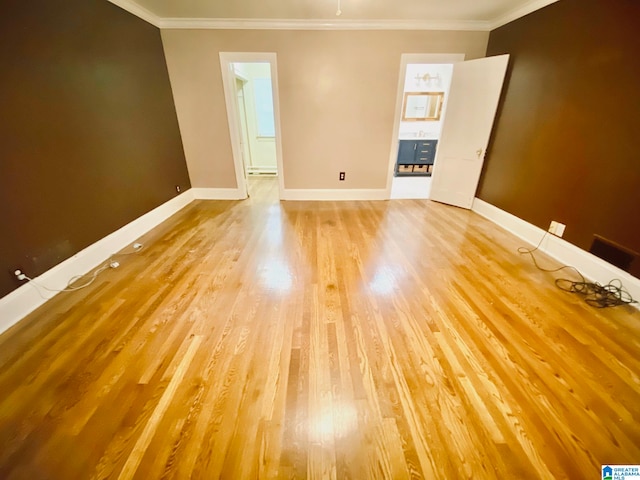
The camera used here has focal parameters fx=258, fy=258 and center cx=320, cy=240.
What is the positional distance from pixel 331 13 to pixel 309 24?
1.35 ft

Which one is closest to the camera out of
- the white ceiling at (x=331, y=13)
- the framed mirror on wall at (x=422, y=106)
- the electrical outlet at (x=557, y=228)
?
the electrical outlet at (x=557, y=228)

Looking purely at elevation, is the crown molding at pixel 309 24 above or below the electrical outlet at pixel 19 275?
above

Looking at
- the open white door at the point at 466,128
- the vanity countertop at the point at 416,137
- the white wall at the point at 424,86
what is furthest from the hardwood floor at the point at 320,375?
the white wall at the point at 424,86

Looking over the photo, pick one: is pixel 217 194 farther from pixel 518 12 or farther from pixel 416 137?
pixel 416 137

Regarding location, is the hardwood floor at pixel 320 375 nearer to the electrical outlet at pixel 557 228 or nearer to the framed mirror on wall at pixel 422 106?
the electrical outlet at pixel 557 228

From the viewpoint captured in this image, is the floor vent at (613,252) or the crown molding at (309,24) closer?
the floor vent at (613,252)

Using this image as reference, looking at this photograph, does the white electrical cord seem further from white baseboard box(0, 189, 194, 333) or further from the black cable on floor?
the black cable on floor

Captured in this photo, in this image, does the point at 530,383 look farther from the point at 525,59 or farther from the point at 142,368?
the point at 525,59

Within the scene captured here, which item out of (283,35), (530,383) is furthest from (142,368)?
(283,35)

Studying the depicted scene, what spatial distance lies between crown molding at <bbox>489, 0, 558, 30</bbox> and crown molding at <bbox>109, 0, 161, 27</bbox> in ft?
14.3

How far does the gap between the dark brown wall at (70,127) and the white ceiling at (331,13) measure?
1.34 feet

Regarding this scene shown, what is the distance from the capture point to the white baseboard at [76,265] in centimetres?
179

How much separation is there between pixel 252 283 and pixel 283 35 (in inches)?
135

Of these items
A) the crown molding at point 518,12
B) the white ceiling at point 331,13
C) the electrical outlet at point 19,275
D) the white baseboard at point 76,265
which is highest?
the white ceiling at point 331,13
